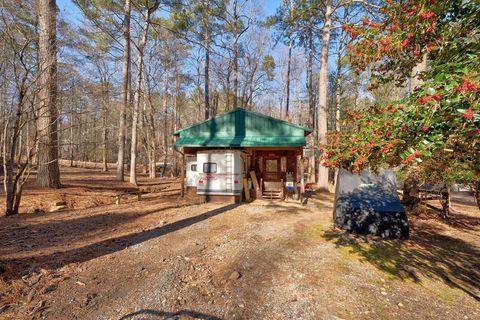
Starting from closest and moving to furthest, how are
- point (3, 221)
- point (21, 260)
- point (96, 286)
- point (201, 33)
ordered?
point (96, 286) < point (21, 260) < point (3, 221) < point (201, 33)

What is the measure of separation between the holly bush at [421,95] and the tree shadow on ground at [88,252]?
5.13 m

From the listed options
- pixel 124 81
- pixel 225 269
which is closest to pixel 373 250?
pixel 225 269

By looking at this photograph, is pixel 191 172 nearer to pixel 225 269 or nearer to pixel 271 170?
pixel 271 170

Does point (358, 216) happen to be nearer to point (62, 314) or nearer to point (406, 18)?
point (406, 18)

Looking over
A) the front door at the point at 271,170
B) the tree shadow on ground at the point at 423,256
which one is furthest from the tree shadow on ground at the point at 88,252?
the front door at the point at 271,170

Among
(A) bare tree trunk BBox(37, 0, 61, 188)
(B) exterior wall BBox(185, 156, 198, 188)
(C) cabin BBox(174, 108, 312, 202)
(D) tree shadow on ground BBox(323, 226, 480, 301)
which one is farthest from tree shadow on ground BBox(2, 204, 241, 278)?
(B) exterior wall BBox(185, 156, 198, 188)

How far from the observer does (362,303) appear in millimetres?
3680

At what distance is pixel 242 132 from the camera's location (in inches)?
504

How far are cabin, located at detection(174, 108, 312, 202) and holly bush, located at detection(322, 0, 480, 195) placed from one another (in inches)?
338

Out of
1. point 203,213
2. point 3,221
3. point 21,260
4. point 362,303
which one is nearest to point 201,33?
point 203,213

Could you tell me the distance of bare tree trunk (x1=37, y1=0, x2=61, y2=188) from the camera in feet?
25.9

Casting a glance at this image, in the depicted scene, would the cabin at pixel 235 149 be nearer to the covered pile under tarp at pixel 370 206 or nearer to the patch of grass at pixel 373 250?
the covered pile under tarp at pixel 370 206

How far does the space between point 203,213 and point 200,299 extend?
5.56m

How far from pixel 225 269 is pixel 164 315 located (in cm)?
158
